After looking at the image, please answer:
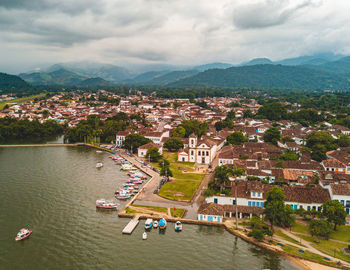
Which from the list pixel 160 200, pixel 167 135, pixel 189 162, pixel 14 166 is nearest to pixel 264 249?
pixel 160 200

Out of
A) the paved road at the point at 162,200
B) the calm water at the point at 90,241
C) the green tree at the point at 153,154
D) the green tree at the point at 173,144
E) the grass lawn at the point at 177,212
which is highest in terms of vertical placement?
the green tree at the point at 173,144

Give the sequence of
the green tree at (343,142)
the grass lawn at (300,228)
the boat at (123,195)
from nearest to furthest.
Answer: the grass lawn at (300,228) → the boat at (123,195) → the green tree at (343,142)

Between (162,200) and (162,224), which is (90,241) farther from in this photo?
(162,200)

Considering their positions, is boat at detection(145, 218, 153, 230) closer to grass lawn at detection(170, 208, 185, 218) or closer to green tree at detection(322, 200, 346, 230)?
grass lawn at detection(170, 208, 185, 218)

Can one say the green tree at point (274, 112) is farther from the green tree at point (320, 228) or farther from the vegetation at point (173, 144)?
the green tree at point (320, 228)

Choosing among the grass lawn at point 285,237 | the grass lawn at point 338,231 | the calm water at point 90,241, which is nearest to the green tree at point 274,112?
the calm water at point 90,241

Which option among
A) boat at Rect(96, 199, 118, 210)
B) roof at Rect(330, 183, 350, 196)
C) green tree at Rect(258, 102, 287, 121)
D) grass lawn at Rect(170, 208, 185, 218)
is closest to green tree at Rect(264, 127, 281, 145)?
roof at Rect(330, 183, 350, 196)

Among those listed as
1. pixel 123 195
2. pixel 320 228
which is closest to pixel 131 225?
pixel 123 195

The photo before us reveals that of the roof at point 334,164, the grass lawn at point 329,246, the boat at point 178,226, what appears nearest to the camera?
the grass lawn at point 329,246
